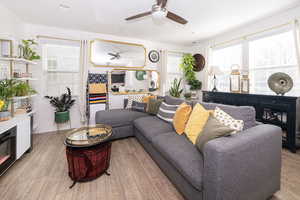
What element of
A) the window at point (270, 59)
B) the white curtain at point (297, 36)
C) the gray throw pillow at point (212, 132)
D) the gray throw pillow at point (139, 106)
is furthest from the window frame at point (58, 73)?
the white curtain at point (297, 36)

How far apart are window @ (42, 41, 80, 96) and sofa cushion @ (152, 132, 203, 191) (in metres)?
2.81

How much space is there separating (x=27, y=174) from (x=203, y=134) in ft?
7.33

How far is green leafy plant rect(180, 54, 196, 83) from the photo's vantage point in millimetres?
4363

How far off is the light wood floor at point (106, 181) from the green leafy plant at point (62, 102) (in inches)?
46.8

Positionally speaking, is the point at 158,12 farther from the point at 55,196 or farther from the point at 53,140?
the point at 53,140

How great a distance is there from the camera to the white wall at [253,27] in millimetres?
2504

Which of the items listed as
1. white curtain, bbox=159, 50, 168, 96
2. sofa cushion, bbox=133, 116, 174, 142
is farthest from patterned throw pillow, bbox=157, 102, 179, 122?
white curtain, bbox=159, 50, 168, 96

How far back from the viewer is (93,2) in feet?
7.32

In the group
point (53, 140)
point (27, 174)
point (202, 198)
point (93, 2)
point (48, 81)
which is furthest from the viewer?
point (48, 81)

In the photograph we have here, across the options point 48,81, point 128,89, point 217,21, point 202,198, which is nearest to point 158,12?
point 217,21

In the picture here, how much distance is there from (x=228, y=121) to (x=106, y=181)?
154 cm

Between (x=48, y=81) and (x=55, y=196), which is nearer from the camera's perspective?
(x=55, y=196)

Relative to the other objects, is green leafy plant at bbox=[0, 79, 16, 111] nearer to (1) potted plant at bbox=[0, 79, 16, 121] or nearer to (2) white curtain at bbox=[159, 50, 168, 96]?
(1) potted plant at bbox=[0, 79, 16, 121]

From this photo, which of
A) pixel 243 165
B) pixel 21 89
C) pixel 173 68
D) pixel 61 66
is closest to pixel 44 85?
pixel 61 66
